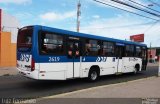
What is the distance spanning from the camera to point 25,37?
12758 mm

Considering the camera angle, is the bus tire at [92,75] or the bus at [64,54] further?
the bus tire at [92,75]

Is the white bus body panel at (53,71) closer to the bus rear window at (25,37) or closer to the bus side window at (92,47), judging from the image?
the bus rear window at (25,37)

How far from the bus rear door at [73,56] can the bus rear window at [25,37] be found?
2.14 m

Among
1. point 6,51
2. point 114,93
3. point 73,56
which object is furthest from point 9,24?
point 114,93

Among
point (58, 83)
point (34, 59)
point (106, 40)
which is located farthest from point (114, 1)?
point (34, 59)

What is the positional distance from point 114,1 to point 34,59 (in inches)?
283

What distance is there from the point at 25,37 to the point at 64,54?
2.09 meters

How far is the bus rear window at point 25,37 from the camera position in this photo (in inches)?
482

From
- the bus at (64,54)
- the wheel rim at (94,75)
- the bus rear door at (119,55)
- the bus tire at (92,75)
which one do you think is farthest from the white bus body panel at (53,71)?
the bus rear door at (119,55)

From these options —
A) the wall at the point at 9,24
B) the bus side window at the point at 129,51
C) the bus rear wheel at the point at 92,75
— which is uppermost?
the wall at the point at 9,24

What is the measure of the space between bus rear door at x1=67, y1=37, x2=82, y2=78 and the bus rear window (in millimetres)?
2144

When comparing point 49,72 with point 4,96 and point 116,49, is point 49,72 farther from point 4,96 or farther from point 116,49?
point 116,49

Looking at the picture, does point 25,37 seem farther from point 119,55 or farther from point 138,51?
point 138,51

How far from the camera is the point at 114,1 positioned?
16.5 meters
